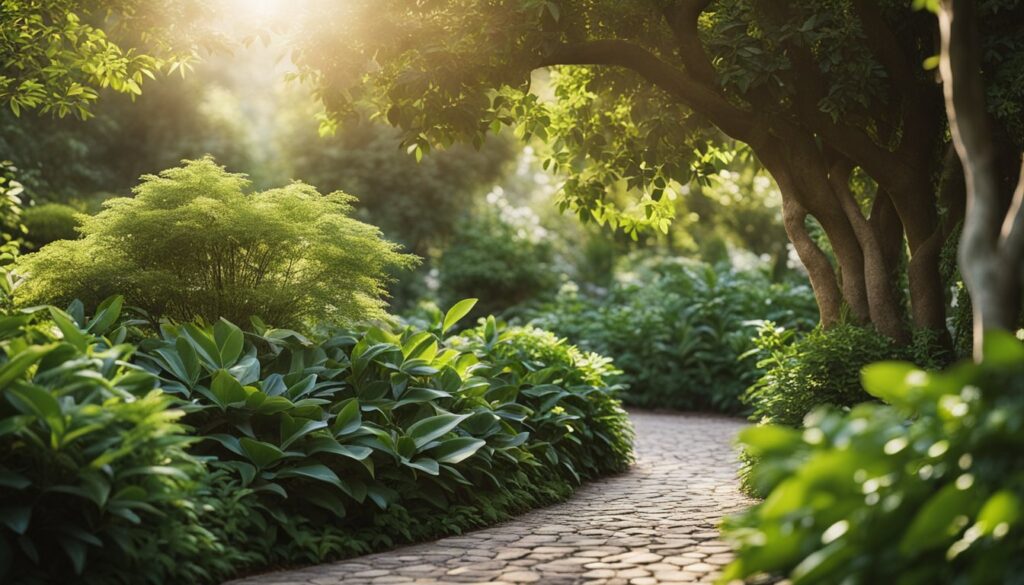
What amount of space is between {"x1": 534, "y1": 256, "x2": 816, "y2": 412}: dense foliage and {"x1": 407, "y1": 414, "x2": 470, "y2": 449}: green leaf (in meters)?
6.24

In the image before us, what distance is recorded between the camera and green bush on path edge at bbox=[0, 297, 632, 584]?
11.9 ft

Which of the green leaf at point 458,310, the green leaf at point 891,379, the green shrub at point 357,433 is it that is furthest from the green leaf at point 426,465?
the green leaf at point 891,379

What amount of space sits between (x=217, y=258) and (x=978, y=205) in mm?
4835

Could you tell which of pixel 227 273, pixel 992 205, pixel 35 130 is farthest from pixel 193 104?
pixel 992 205

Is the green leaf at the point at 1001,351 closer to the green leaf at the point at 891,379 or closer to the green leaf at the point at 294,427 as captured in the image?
the green leaf at the point at 891,379

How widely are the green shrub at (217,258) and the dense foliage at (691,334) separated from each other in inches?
238

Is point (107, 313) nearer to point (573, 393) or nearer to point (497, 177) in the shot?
point (573, 393)

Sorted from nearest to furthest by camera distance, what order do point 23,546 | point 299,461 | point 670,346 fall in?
point 23,546
point 299,461
point 670,346

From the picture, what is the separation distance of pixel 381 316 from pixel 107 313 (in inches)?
72.1

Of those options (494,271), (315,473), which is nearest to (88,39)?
(315,473)

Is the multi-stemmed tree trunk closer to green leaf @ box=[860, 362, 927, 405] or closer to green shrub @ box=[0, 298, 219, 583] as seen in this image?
green leaf @ box=[860, 362, 927, 405]

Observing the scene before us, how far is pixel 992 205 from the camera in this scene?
2.91 m

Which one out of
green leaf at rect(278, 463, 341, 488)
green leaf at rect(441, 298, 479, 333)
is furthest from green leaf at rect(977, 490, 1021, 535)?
green leaf at rect(441, 298, 479, 333)

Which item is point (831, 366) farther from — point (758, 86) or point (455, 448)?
point (455, 448)
